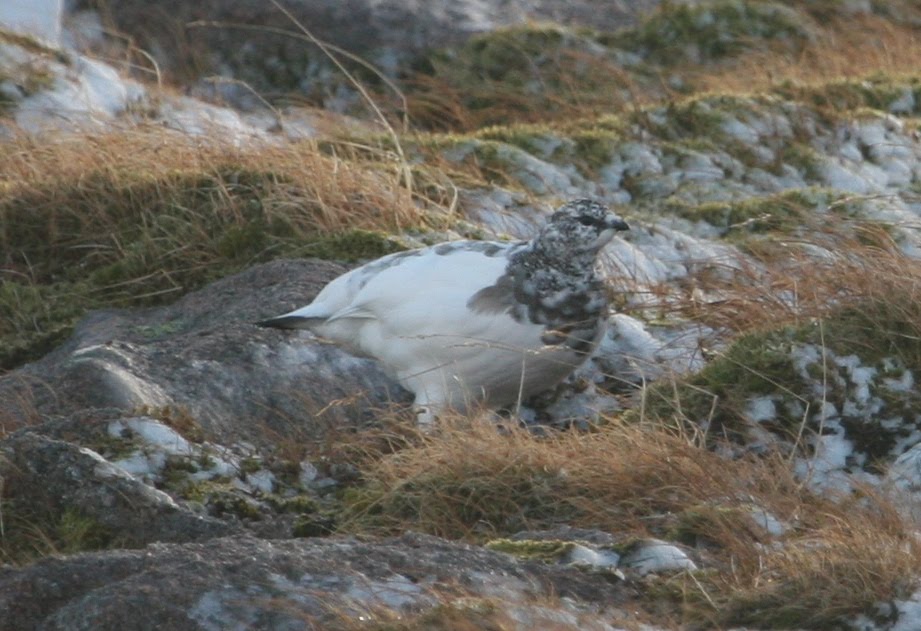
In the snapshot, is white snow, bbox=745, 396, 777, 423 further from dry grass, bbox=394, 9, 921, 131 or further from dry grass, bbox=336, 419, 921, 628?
dry grass, bbox=394, 9, 921, 131

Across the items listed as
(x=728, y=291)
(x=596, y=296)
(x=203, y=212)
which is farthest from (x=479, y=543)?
(x=203, y=212)

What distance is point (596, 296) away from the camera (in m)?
5.56

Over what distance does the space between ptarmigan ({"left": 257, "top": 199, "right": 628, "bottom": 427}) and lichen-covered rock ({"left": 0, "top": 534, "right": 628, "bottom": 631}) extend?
1.73 metres

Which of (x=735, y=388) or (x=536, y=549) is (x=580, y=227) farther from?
(x=536, y=549)

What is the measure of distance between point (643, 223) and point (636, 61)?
14.6ft

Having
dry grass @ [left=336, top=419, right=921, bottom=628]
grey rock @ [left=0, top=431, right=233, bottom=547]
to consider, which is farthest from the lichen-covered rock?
grey rock @ [left=0, top=431, right=233, bottom=547]

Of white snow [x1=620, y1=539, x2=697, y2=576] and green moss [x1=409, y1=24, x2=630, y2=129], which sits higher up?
white snow [x1=620, y1=539, x2=697, y2=576]

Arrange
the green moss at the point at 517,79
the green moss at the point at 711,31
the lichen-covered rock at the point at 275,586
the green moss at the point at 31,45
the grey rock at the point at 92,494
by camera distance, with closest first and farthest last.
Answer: the lichen-covered rock at the point at 275,586, the grey rock at the point at 92,494, the green moss at the point at 31,45, the green moss at the point at 517,79, the green moss at the point at 711,31

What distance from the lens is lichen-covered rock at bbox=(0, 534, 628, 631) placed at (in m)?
3.30

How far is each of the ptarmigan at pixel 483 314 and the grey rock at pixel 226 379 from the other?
102 mm

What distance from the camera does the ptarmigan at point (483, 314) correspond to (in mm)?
5406

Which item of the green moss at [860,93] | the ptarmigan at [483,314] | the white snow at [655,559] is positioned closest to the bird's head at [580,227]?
the ptarmigan at [483,314]

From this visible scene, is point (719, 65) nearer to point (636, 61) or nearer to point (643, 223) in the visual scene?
point (636, 61)

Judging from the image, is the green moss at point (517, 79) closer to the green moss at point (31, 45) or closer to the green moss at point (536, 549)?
the green moss at point (31, 45)
